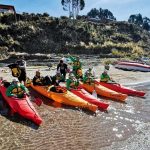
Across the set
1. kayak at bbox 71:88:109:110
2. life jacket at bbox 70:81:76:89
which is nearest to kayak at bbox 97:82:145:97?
life jacket at bbox 70:81:76:89

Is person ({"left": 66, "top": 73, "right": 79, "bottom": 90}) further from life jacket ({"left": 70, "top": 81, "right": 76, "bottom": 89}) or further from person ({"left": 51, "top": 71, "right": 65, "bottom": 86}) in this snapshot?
person ({"left": 51, "top": 71, "right": 65, "bottom": 86})

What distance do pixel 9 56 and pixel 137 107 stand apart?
1725 centimetres

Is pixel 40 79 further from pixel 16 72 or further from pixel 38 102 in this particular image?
pixel 38 102

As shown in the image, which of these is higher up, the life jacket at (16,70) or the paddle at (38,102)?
the life jacket at (16,70)

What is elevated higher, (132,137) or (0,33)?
(0,33)

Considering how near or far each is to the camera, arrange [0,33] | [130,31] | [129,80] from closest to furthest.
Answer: [129,80], [0,33], [130,31]

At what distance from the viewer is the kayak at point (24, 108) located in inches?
504

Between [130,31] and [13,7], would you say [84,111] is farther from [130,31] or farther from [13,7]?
[130,31]

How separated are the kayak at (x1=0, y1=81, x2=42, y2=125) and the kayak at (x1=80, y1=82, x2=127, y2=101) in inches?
219

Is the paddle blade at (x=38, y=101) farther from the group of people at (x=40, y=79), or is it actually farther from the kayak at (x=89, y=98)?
the kayak at (x=89, y=98)

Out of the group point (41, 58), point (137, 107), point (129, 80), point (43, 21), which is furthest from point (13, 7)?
point (137, 107)

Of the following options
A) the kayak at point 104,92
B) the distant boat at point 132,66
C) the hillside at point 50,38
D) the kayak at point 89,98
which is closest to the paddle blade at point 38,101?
the kayak at point 89,98

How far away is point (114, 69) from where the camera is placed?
101 feet

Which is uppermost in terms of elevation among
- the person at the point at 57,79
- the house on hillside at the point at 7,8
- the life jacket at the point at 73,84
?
the house on hillside at the point at 7,8
